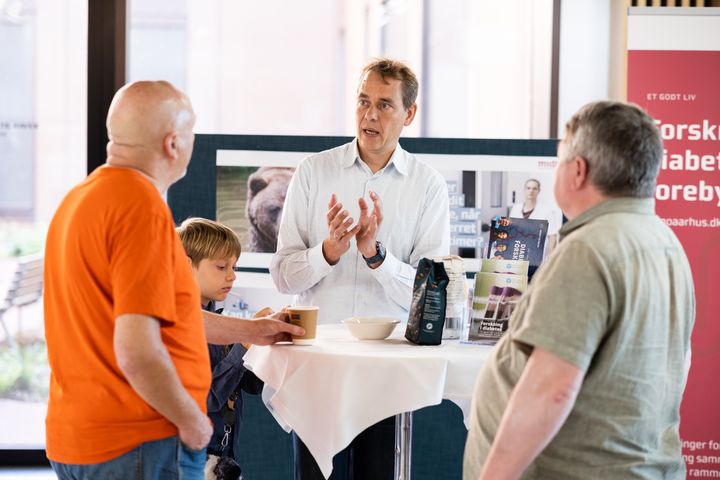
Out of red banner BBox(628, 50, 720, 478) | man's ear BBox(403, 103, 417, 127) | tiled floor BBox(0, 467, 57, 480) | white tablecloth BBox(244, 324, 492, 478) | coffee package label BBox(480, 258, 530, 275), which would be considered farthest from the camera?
tiled floor BBox(0, 467, 57, 480)

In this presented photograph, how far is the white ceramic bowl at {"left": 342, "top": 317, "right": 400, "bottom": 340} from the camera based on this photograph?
8.62 ft

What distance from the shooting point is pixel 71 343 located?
191 cm

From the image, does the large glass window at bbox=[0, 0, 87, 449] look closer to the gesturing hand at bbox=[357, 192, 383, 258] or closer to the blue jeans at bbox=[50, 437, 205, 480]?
the gesturing hand at bbox=[357, 192, 383, 258]

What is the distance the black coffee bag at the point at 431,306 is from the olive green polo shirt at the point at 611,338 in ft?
2.29

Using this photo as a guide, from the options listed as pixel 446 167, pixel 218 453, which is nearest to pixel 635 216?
pixel 218 453

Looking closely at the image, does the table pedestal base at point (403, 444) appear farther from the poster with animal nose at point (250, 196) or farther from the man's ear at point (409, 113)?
the poster with animal nose at point (250, 196)

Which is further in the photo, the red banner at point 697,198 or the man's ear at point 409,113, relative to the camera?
the red banner at point 697,198

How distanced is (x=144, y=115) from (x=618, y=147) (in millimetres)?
960

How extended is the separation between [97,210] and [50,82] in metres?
3.61

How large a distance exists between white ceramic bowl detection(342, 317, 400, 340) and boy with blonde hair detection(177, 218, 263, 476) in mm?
353

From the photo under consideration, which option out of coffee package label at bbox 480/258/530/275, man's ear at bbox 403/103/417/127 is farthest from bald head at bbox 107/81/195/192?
man's ear at bbox 403/103/417/127

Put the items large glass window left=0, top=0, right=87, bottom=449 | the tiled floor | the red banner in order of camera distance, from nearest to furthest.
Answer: the red banner, the tiled floor, large glass window left=0, top=0, right=87, bottom=449

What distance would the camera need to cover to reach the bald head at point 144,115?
195cm

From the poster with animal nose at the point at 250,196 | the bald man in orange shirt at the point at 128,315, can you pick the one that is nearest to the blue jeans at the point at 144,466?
the bald man in orange shirt at the point at 128,315
